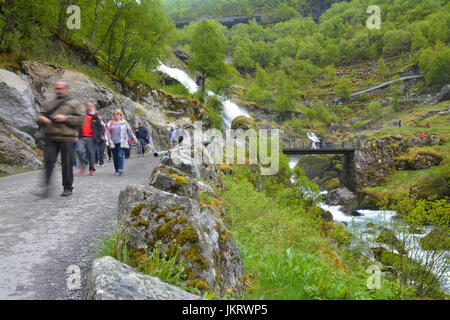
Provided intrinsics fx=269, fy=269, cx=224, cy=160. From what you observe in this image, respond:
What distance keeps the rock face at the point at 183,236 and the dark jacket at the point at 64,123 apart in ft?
8.51

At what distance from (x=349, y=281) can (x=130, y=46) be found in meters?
24.9

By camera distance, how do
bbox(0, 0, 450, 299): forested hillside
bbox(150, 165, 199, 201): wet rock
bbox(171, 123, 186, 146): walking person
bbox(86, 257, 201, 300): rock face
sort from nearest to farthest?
bbox(86, 257, 201, 300): rock face → bbox(0, 0, 450, 299): forested hillside → bbox(150, 165, 199, 201): wet rock → bbox(171, 123, 186, 146): walking person

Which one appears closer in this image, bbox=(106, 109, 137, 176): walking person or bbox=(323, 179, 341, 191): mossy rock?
bbox=(106, 109, 137, 176): walking person

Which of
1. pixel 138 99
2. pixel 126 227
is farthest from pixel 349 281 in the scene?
pixel 138 99

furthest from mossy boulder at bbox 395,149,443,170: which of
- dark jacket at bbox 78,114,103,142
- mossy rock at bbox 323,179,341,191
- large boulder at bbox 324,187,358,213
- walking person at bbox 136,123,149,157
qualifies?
dark jacket at bbox 78,114,103,142

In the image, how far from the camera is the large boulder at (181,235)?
296cm

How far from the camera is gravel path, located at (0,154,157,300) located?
261cm

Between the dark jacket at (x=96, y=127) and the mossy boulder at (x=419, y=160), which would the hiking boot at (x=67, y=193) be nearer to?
the dark jacket at (x=96, y=127)

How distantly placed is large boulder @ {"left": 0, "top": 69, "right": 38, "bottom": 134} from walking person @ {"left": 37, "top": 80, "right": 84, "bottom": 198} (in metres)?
7.40

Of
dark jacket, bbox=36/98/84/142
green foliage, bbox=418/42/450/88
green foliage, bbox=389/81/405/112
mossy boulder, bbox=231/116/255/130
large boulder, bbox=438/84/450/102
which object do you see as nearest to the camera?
dark jacket, bbox=36/98/84/142

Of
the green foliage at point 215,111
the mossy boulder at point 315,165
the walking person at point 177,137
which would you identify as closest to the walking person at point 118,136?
the walking person at point 177,137

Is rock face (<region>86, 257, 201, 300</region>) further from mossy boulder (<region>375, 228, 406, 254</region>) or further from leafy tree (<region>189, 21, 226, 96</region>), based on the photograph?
leafy tree (<region>189, 21, 226, 96</region>)

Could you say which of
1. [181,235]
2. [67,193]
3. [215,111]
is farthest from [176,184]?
[215,111]
